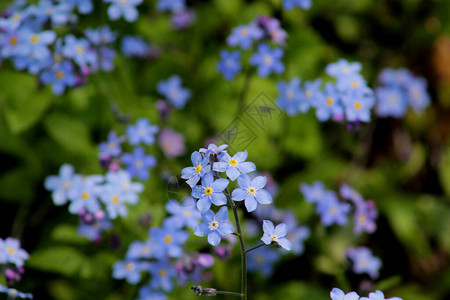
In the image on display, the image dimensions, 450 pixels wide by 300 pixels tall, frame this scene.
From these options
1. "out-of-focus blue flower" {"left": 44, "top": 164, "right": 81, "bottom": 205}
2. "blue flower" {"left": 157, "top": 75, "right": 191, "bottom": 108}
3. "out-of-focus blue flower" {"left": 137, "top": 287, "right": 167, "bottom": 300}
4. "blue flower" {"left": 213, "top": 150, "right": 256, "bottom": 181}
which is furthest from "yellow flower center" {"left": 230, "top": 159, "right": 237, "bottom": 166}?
"blue flower" {"left": 157, "top": 75, "right": 191, "bottom": 108}

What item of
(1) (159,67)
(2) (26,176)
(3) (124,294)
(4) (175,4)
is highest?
(4) (175,4)

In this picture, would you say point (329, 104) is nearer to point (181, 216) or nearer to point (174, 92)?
point (181, 216)

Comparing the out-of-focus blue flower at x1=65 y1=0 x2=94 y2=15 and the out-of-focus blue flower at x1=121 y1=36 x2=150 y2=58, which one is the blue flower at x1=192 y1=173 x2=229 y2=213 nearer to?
the out-of-focus blue flower at x1=65 y1=0 x2=94 y2=15

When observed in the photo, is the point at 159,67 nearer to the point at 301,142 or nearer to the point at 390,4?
the point at 301,142

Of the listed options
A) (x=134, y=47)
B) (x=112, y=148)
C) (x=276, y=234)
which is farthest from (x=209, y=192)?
(x=134, y=47)

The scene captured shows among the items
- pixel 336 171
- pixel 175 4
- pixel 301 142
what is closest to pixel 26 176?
pixel 175 4
